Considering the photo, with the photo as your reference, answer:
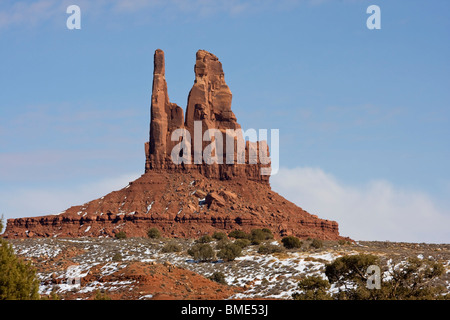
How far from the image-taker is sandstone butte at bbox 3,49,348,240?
112m

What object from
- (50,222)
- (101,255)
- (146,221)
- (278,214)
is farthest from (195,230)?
(101,255)

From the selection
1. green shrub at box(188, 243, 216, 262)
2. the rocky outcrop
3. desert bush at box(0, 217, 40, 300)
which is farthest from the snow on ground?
the rocky outcrop

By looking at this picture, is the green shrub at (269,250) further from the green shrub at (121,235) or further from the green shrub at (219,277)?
the green shrub at (121,235)

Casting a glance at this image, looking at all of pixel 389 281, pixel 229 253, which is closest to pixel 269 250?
pixel 229 253

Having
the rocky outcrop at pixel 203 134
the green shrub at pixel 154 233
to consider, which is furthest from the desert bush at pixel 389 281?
the rocky outcrop at pixel 203 134

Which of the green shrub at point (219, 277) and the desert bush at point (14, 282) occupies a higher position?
the desert bush at point (14, 282)

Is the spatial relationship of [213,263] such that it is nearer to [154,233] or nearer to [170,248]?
[170,248]

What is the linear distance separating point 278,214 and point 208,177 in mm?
17231

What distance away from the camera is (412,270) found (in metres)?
37.2

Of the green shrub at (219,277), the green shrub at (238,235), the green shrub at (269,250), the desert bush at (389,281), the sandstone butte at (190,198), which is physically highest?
the sandstone butte at (190,198)

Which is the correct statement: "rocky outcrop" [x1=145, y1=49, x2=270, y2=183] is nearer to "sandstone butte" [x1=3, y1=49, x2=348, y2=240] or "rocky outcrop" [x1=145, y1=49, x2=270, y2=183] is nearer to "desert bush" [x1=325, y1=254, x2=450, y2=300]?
"sandstone butte" [x1=3, y1=49, x2=348, y2=240]

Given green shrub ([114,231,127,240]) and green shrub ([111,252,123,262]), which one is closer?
green shrub ([111,252,123,262])

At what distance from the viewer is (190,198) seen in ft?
392

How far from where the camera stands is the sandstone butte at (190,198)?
368ft
